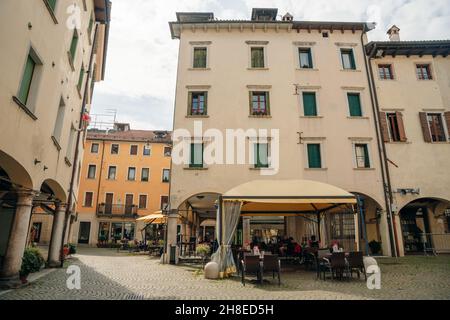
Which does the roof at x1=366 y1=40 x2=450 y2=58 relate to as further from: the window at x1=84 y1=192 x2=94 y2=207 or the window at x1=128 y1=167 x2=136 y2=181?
the window at x1=84 y1=192 x2=94 y2=207

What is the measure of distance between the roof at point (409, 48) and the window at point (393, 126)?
4320 mm

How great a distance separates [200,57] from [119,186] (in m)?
24.6

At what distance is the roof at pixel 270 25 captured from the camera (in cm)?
1886

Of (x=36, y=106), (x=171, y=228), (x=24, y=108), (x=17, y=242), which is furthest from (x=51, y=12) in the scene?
(x=171, y=228)

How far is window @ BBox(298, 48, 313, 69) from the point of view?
1888 cm

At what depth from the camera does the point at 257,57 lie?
1900 cm

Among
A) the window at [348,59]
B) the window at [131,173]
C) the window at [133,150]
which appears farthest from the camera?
the window at [133,150]

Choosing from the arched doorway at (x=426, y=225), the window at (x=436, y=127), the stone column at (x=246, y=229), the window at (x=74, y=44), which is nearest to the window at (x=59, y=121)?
the window at (x=74, y=44)

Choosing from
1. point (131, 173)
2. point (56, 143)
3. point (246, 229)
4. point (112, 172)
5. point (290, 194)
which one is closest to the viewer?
point (290, 194)

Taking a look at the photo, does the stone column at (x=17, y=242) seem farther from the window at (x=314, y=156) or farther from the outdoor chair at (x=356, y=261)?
the window at (x=314, y=156)

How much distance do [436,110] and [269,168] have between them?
1143 cm

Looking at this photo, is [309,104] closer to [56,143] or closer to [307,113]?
[307,113]
